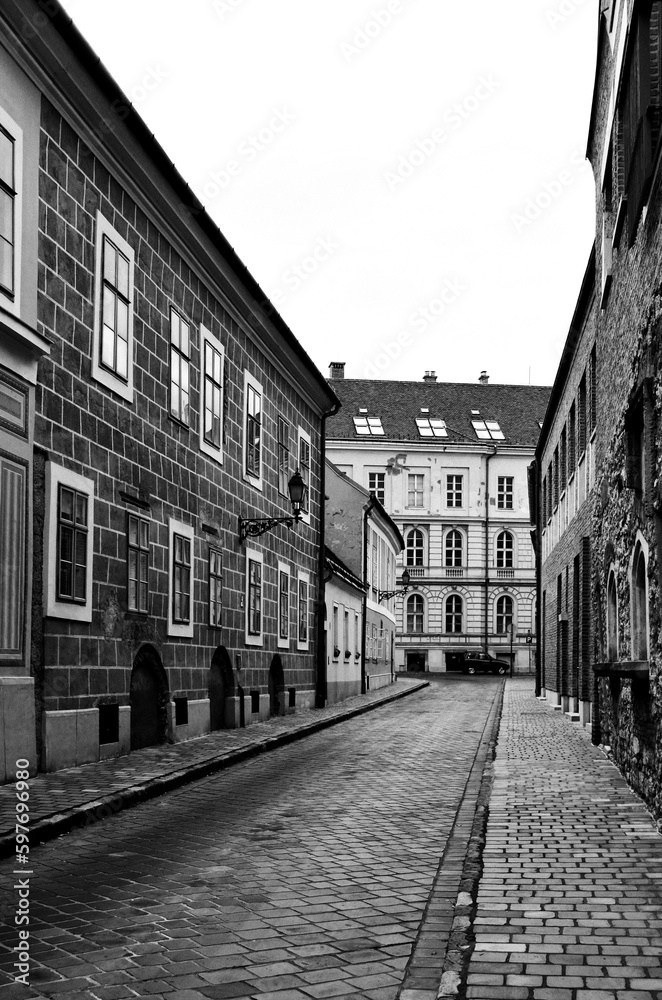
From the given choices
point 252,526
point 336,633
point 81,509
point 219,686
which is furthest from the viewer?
point 336,633

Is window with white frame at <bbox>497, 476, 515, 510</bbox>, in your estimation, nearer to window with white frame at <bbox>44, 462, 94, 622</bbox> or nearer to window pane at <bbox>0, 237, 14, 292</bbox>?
window with white frame at <bbox>44, 462, 94, 622</bbox>

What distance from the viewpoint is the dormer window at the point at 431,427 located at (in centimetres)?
6925

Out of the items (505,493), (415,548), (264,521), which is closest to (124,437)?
(264,521)

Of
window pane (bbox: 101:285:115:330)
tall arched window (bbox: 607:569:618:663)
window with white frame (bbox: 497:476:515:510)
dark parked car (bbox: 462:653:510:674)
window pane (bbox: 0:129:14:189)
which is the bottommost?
dark parked car (bbox: 462:653:510:674)

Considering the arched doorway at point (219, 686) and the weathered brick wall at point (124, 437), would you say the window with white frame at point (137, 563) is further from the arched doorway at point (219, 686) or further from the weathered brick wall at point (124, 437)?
the arched doorway at point (219, 686)

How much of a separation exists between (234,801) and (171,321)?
768 centimetres

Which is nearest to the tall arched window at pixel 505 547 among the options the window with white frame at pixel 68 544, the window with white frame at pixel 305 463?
the window with white frame at pixel 305 463

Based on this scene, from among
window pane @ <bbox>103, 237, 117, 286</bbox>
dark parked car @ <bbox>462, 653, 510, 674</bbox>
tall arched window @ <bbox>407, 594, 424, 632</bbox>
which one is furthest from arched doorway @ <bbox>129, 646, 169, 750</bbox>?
tall arched window @ <bbox>407, 594, 424, 632</bbox>

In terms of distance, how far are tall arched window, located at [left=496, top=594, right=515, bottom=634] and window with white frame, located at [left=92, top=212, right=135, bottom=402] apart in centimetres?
5478

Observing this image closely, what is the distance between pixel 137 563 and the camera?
1438 cm

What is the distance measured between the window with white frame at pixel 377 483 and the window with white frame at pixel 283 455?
4337cm

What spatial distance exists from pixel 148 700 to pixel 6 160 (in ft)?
23.7

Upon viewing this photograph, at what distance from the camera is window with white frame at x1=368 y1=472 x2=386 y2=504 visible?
2665 inches

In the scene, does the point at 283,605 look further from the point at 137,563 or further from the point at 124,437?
the point at 124,437
